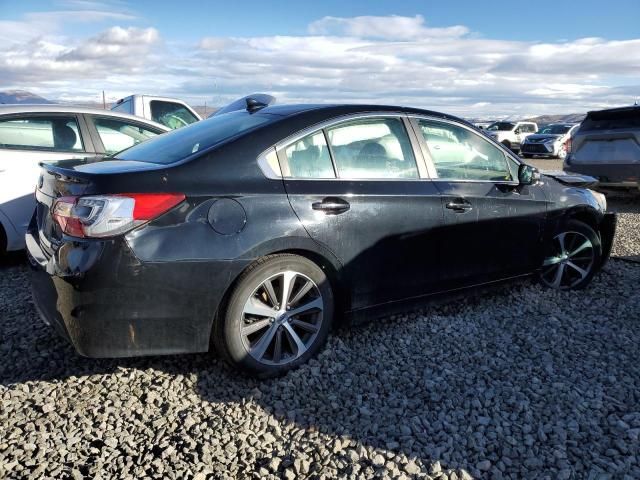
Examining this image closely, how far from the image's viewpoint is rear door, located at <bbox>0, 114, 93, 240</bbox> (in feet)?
16.9

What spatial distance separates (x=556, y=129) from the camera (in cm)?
2697

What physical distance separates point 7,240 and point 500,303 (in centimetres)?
433

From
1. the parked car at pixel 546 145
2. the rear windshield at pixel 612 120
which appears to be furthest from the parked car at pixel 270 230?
the parked car at pixel 546 145

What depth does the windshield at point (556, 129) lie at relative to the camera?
26.2 m

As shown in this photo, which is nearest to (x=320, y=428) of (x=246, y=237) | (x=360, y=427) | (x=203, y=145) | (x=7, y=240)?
(x=360, y=427)

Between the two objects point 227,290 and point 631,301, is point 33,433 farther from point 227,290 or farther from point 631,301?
point 631,301

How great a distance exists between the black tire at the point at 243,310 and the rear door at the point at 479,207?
3.46ft

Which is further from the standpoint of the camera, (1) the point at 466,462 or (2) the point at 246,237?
(2) the point at 246,237

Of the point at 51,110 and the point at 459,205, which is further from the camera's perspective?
the point at 51,110

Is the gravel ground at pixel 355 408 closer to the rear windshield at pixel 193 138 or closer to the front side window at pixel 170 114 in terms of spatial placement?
the rear windshield at pixel 193 138

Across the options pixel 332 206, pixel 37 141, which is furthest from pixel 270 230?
pixel 37 141

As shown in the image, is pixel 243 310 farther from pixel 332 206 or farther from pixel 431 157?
pixel 431 157

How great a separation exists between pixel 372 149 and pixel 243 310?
4.42ft

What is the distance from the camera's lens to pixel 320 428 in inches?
110
